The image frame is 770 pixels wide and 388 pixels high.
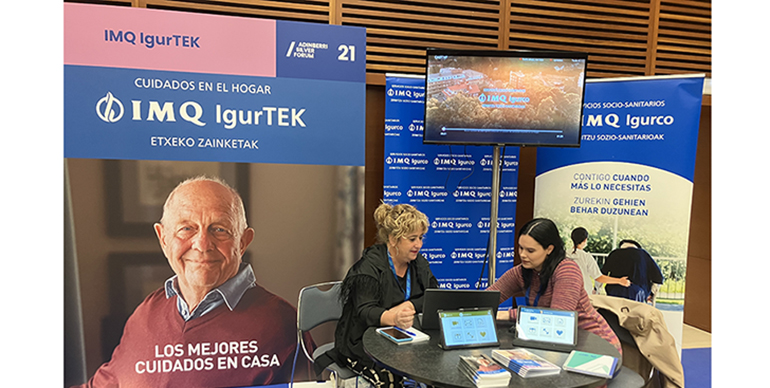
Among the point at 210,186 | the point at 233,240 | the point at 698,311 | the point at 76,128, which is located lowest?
the point at 698,311

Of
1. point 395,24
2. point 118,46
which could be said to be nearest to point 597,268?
point 395,24

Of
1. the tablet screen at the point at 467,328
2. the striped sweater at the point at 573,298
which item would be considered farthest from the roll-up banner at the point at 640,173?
the tablet screen at the point at 467,328

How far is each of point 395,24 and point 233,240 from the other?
2.15 m

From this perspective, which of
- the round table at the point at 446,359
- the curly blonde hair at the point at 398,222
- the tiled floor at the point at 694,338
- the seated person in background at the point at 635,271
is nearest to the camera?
the round table at the point at 446,359

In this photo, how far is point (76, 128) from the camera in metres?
2.79

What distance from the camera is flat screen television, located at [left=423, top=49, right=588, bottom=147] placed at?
114 inches

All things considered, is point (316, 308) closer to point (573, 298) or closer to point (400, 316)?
point (400, 316)

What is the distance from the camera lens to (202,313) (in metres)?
3.03

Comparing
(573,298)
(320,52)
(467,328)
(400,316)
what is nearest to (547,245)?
(573,298)

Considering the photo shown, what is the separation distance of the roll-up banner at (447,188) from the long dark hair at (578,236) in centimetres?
45

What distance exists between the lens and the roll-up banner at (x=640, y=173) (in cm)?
302

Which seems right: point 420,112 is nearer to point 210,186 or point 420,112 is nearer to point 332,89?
point 332,89

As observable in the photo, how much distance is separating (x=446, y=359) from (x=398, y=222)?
78cm

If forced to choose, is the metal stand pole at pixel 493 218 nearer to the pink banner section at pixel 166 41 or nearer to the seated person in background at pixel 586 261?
the seated person in background at pixel 586 261
